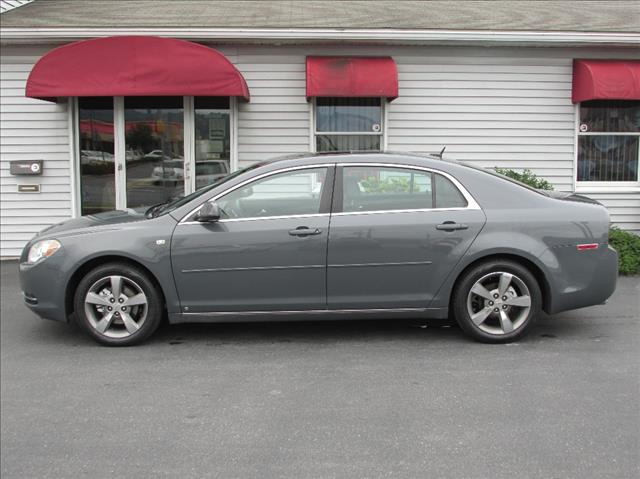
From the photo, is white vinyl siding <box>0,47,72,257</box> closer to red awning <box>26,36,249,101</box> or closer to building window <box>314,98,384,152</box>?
red awning <box>26,36,249,101</box>

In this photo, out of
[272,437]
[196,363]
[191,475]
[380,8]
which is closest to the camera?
[191,475]

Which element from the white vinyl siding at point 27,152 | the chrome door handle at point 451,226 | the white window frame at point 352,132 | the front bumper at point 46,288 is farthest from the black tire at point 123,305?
the white window frame at point 352,132

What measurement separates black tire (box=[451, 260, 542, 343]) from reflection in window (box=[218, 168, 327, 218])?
1380 millimetres

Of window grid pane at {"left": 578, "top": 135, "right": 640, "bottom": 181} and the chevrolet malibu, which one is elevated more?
window grid pane at {"left": 578, "top": 135, "right": 640, "bottom": 181}

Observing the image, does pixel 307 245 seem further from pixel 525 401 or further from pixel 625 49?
pixel 625 49

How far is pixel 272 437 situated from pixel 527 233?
2788mm

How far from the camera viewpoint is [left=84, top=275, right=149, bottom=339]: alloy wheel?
5262mm

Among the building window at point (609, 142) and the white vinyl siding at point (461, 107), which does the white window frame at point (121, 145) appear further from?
the building window at point (609, 142)

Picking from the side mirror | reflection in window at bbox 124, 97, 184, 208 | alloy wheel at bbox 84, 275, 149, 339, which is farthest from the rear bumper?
reflection in window at bbox 124, 97, 184, 208

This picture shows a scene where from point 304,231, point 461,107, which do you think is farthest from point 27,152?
point 461,107

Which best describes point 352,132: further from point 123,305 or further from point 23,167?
point 123,305

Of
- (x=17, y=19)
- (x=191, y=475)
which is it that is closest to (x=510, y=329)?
(x=191, y=475)

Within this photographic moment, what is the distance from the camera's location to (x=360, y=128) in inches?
388

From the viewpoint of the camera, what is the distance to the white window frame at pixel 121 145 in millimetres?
9570
